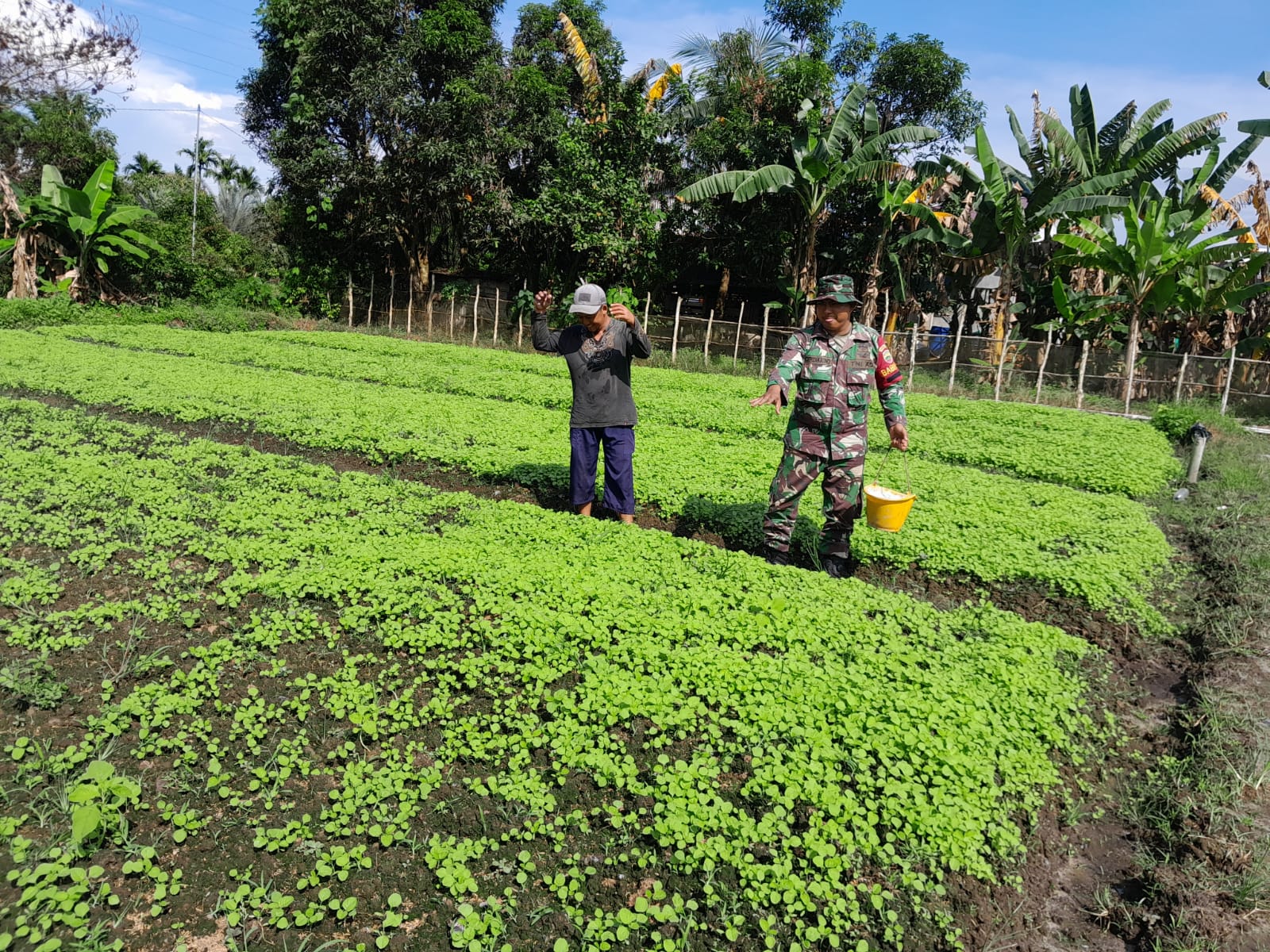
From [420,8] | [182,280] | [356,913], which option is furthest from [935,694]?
[182,280]

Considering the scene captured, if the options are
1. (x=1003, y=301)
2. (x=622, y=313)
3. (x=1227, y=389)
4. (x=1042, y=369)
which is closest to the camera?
(x=622, y=313)

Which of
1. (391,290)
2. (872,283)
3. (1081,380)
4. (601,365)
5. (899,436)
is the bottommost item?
(899,436)

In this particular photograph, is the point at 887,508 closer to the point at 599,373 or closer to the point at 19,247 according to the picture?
the point at 599,373

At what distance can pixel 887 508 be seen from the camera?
5.77 metres

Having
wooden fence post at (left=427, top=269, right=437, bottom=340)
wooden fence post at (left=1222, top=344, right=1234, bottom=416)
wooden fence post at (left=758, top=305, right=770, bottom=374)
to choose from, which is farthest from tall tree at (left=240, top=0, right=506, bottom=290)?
wooden fence post at (left=1222, top=344, right=1234, bottom=416)

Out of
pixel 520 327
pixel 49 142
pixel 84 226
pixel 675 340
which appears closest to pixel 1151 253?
pixel 675 340

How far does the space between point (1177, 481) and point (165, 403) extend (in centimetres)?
1251

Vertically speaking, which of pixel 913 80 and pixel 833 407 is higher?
pixel 913 80

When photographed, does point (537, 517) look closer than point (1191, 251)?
Yes

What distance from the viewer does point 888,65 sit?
2155 centimetres

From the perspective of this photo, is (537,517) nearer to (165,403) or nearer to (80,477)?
(80,477)

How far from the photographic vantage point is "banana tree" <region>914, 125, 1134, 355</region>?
634 inches

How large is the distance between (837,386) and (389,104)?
19.2 metres

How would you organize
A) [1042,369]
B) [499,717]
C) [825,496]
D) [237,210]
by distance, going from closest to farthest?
[499,717] → [825,496] → [1042,369] → [237,210]
